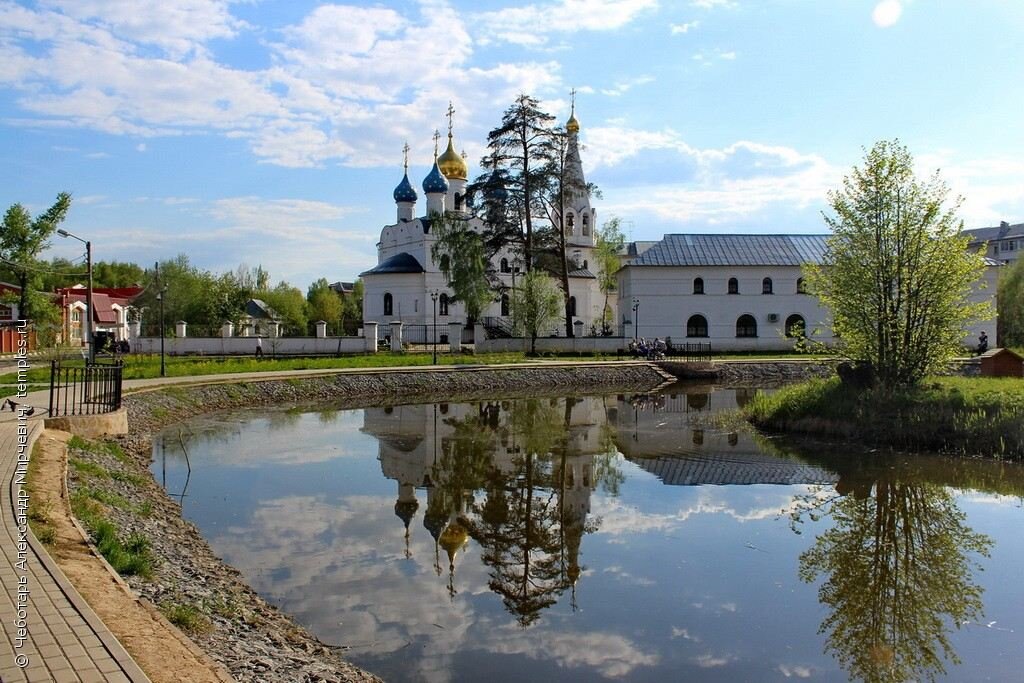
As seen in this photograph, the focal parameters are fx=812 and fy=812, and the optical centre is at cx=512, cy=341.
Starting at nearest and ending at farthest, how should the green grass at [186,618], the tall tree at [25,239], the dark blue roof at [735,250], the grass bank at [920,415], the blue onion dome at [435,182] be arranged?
the green grass at [186,618]
the grass bank at [920,415]
the tall tree at [25,239]
the dark blue roof at [735,250]
the blue onion dome at [435,182]

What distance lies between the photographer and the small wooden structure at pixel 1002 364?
23453 millimetres

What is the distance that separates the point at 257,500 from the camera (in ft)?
40.2

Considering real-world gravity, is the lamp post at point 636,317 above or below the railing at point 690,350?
above

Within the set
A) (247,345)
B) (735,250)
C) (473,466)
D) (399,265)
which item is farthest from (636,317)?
(473,466)

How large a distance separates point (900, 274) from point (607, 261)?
44.2 meters

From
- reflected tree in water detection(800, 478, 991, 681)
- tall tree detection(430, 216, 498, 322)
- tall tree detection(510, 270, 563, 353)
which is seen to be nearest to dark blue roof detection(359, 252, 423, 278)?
tall tree detection(430, 216, 498, 322)

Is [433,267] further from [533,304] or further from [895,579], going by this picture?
[895,579]

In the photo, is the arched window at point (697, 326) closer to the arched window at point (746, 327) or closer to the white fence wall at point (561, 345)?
the arched window at point (746, 327)

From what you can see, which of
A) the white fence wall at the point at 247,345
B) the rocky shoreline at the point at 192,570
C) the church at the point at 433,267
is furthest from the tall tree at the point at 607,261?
the rocky shoreline at the point at 192,570

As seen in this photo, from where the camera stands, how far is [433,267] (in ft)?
168

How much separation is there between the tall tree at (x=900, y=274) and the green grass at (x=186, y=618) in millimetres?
17022

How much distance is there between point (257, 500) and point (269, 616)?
502 centimetres

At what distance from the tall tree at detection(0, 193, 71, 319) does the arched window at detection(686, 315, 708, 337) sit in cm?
3212

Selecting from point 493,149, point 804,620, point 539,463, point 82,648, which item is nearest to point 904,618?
point 804,620
